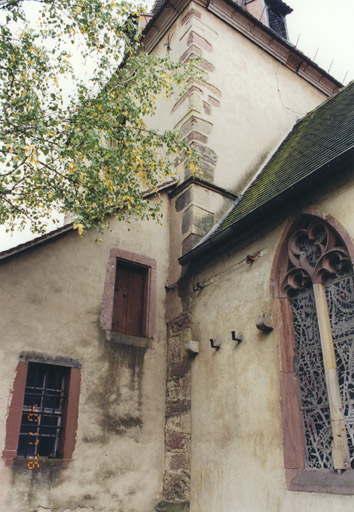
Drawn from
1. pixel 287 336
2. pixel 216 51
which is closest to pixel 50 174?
pixel 287 336

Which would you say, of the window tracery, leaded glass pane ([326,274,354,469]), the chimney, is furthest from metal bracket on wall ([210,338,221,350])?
the chimney

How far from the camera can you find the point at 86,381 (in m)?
6.28

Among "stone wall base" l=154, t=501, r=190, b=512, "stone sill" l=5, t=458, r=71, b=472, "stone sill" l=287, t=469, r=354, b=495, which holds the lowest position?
"stone wall base" l=154, t=501, r=190, b=512

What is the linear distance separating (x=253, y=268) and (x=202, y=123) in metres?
3.55

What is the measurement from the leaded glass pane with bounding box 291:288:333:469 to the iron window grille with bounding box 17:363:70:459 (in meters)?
3.05

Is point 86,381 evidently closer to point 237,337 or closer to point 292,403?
point 237,337

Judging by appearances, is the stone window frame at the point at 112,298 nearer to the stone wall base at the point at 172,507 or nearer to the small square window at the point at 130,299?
the small square window at the point at 130,299

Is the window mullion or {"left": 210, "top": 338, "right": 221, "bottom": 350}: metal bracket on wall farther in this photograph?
{"left": 210, "top": 338, "right": 221, "bottom": 350}: metal bracket on wall

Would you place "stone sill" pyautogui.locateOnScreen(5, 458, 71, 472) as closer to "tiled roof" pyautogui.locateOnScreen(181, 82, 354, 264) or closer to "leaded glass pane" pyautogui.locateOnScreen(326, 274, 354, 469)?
"tiled roof" pyautogui.locateOnScreen(181, 82, 354, 264)

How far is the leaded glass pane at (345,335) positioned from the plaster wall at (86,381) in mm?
3011

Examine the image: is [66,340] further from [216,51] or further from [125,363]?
[216,51]

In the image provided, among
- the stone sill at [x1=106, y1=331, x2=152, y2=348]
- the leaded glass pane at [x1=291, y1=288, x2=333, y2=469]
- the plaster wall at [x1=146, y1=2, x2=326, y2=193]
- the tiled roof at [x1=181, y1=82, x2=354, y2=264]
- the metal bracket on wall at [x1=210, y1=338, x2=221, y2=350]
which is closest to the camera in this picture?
the leaded glass pane at [x1=291, y1=288, x2=333, y2=469]

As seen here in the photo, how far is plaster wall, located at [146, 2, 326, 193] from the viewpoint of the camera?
8.66m

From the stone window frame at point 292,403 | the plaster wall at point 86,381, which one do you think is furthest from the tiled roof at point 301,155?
the plaster wall at point 86,381
